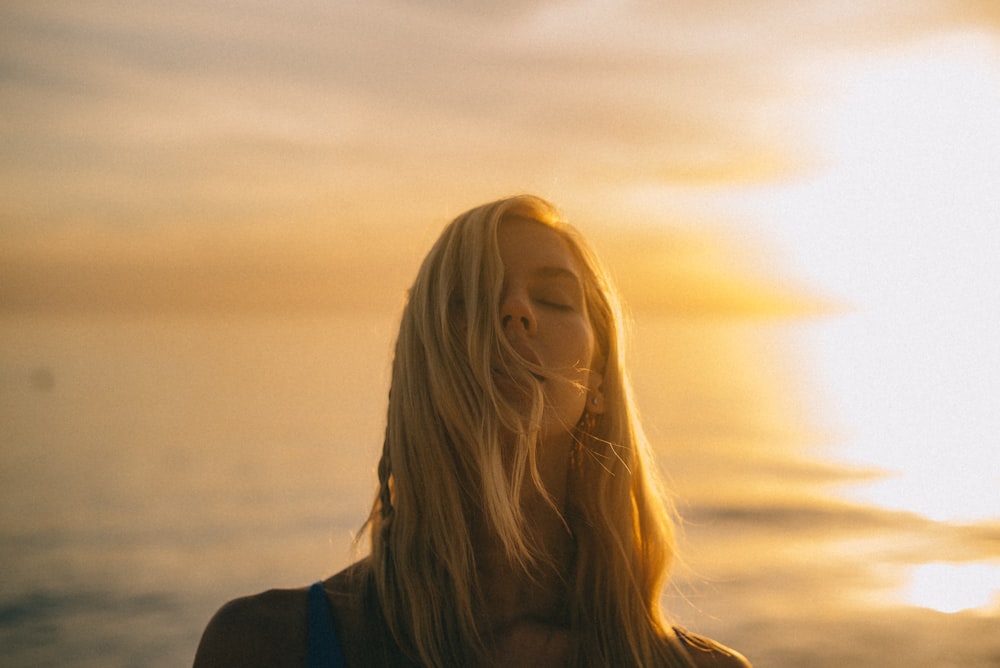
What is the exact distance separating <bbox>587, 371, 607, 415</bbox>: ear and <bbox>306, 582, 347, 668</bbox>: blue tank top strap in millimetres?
1023

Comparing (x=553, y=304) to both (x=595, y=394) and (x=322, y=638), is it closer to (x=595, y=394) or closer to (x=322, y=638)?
(x=595, y=394)

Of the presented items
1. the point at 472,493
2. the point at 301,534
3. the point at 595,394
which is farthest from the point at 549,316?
the point at 301,534

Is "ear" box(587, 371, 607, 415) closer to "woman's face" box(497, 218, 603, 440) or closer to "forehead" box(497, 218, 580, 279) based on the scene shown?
"woman's face" box(497, 218, 603, 440)

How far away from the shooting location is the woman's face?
2.74 meters

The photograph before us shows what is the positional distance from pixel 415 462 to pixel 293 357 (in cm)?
6402

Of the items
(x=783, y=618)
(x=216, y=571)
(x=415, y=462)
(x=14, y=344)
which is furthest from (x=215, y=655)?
(x=14, y=344)

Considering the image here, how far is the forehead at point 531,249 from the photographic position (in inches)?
113

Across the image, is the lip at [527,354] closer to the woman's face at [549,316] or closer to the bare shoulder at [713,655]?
the woman's face at [549,316]

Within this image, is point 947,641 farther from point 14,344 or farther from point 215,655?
point 14,344

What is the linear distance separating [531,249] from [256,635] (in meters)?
1.33

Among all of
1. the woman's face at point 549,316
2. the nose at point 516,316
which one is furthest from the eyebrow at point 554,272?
the nose at point 516,316

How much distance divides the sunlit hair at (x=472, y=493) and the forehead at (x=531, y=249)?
0.15 ft

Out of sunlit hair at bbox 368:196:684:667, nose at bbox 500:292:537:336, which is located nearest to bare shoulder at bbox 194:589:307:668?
sunlit hair at bbox 368:196:684:667

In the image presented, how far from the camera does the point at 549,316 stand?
9.29 ft
